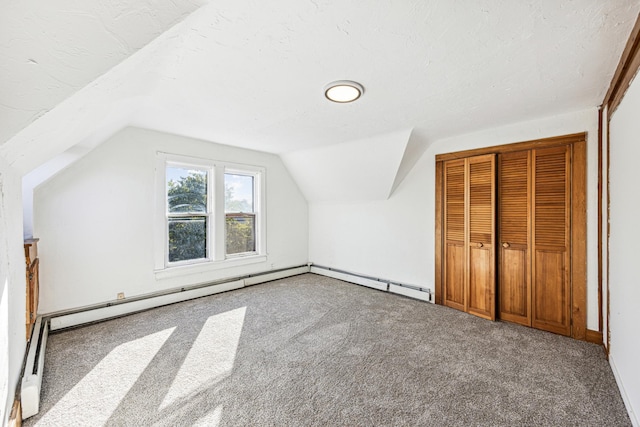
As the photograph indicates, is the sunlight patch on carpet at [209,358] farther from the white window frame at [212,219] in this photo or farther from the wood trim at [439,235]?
the wood trim at [439,235]

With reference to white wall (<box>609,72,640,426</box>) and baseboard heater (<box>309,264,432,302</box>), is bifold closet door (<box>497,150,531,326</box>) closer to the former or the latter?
white wall (<box>609,72,640,426</box>)

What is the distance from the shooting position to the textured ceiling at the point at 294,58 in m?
1.03

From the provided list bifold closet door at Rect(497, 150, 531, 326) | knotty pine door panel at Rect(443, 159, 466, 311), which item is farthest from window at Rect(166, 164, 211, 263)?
bifold closet door at Rect(497, 150, 531, 326)

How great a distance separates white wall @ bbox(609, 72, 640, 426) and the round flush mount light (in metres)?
1.64

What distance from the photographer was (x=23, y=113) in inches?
43.8

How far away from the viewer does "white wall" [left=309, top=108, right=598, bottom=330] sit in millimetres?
2523

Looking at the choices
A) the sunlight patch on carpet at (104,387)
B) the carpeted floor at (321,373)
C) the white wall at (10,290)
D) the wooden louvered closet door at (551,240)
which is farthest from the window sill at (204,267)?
the wooden louvered closet door at (551,240)

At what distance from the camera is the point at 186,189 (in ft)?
12.3

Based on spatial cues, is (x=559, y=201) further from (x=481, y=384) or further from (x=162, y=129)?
(x=162, y=129)

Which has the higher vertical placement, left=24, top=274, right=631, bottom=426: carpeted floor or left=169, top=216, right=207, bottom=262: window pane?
left=169, top=216, right=207, bottom=262: window pane

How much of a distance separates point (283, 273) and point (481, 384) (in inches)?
134

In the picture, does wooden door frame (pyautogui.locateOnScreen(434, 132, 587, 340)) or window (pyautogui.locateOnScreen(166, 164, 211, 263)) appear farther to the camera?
window (pyautogui.locateOnScreen(166, 164, 211, 263))

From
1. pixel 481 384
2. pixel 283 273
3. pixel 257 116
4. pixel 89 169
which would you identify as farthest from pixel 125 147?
pixel 481 384

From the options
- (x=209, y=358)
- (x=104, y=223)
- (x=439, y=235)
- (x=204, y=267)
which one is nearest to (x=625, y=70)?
(x=439, y=235)
